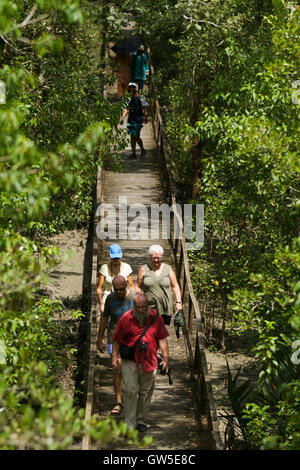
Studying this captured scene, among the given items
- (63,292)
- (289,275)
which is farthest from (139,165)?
(289,275)

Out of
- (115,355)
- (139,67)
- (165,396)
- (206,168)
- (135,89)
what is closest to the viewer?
(115,355)

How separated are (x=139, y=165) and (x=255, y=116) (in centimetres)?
931

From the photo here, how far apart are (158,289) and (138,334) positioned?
1.37 m

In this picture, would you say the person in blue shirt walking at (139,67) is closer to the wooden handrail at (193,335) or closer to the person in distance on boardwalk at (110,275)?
the wooden handrail at (193,335)

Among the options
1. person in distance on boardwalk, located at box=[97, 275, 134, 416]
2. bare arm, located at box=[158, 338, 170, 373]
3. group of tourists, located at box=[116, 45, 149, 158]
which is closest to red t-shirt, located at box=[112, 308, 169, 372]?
bare arm, located at box=[158, 338, 170, 373]

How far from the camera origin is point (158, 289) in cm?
946

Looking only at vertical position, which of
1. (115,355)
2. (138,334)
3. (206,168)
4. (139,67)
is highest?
(139,67)

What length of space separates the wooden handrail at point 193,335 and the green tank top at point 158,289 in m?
1.02

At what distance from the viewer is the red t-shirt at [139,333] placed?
819 cm

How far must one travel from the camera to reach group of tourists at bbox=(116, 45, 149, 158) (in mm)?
17062

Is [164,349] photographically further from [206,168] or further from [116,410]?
[206,168]

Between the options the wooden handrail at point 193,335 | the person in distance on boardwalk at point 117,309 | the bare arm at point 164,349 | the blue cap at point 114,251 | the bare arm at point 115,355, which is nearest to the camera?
the bare arm at point 115,355

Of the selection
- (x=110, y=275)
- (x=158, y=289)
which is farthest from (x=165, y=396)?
(x=110, y=275)

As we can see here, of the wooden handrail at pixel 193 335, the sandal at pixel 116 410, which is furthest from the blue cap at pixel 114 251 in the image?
the sandal at pixel 116 410
